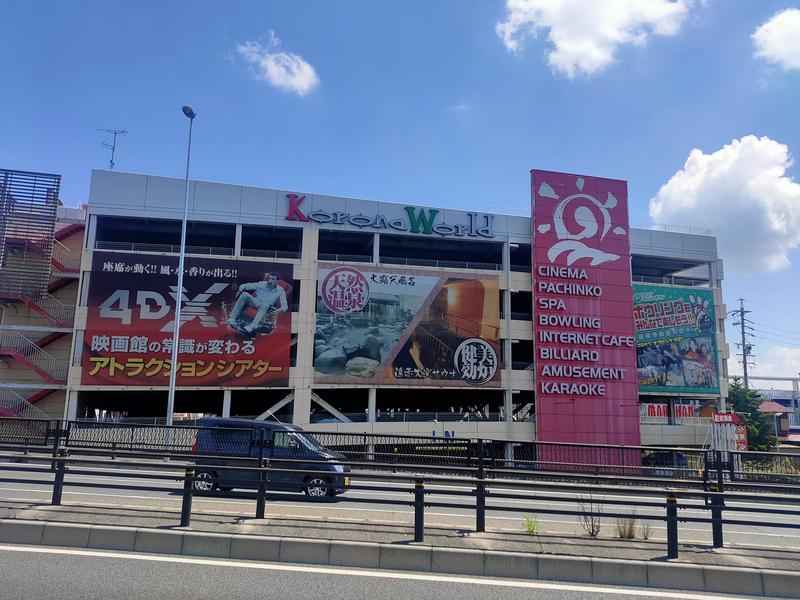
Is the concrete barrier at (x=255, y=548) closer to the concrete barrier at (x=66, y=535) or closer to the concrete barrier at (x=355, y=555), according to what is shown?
the concrete barrier at (x=355, y=555)

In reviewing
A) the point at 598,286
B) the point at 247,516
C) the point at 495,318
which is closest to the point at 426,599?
the point at 247,516

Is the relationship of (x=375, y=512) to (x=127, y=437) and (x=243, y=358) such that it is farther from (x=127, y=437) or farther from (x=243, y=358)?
(x=243, y=358)

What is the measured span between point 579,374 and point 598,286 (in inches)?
242

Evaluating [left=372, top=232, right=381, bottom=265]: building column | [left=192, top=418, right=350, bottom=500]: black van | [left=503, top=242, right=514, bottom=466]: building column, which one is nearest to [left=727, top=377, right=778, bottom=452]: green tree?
[left=503, top=242, right=514, bottom=466]: building column

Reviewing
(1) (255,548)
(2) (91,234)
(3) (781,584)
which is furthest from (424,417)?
(3) (781,584)

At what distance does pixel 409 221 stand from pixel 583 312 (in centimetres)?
1307

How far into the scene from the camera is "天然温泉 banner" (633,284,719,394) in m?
37.2

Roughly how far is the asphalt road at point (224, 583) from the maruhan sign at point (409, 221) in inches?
1103

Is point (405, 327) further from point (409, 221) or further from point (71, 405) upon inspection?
point (71, 405)

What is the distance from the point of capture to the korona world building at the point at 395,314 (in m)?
30.7

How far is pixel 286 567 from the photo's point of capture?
21.5 feet

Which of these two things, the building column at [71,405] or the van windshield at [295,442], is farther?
the building column at [71,405]

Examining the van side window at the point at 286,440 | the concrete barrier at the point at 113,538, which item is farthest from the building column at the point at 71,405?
the concrete barrier at the point at 113,538

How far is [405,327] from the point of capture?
1313 inches
